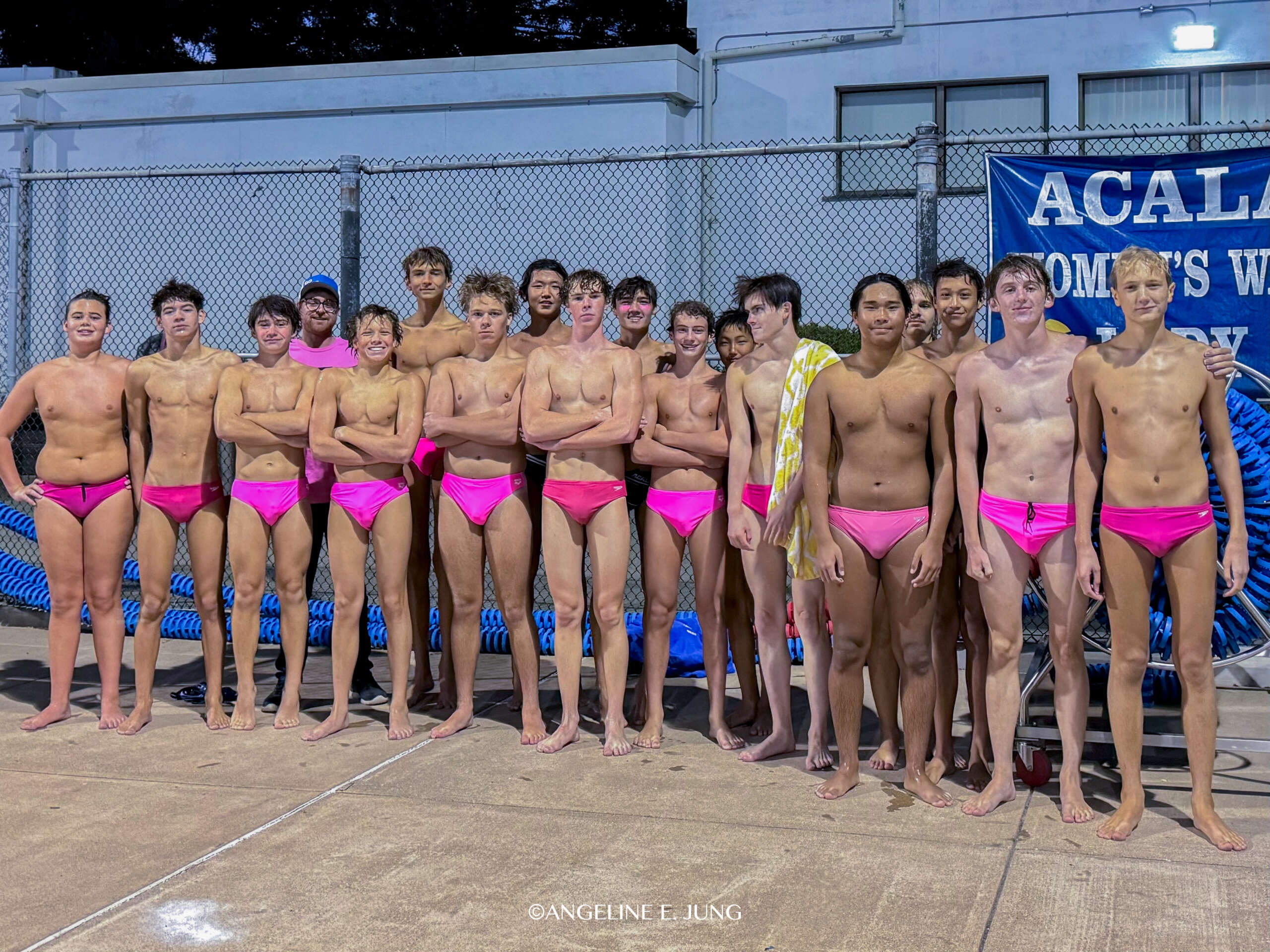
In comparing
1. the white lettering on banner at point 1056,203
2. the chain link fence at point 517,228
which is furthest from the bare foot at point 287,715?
the chain link fence at point 517,228

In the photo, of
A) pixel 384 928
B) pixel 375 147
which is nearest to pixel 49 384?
pixel 384 928

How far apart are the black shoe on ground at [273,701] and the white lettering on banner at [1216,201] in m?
5.25

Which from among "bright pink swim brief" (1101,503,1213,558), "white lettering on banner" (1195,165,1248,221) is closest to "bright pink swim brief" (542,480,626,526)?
"bright pink swim brief" (1101,503,1213,558)

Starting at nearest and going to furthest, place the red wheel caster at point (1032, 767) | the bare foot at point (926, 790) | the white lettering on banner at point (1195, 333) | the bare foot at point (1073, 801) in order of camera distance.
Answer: the bare foot at point (1073, 801)
the bare foot at point (926, 790)
the red wheel caster at point (1032, 767)
the white lettering on banner at point (1195, 333)

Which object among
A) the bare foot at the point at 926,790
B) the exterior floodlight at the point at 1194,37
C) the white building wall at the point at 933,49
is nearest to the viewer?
the bare foot at the point at 926,790

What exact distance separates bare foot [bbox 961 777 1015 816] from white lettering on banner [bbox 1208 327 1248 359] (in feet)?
9.51

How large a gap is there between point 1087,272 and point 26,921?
18.2 ft

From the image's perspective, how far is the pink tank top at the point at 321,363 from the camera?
20.9ft

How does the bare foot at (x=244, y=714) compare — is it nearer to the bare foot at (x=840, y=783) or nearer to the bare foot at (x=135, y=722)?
the bare foot at (x=135, y=722)

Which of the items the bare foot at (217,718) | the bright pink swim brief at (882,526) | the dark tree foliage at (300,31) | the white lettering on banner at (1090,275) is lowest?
the bare foot at (217,718)

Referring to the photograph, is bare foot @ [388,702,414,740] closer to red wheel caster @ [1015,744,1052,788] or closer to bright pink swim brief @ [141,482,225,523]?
bright pink swim brief @ [141,482,225,523]

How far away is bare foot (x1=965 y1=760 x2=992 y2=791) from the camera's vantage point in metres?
5.25

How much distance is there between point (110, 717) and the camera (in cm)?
623

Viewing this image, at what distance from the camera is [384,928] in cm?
378
